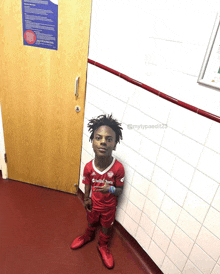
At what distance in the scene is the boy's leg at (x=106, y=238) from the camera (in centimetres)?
171

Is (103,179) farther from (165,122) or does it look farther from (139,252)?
(139,252)

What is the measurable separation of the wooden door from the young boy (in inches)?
19.6

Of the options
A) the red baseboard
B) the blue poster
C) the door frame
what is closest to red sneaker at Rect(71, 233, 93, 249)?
the red baseboard

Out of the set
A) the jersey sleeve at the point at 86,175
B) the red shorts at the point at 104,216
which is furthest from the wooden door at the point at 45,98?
the red shorts at the point at 104,216

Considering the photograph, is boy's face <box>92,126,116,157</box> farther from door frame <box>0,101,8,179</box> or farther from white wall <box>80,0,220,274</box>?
door frame <box>0,101,8,179</box>

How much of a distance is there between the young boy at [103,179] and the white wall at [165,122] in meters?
0.15

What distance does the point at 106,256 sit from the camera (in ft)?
5.70

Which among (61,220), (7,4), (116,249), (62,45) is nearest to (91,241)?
(116,249)

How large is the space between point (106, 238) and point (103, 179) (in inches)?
22.2

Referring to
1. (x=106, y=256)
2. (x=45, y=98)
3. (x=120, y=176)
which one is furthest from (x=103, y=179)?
(x=45, y=98)

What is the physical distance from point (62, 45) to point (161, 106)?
0.95 meters

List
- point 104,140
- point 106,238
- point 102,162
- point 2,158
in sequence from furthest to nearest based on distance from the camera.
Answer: point 2,158
point 106,238
point 102,162
point 104,140

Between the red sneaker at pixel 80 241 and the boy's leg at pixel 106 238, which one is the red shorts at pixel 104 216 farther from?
the red sneaker at pixel 80 241

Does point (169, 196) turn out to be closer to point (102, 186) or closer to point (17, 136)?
point (102, 186)
